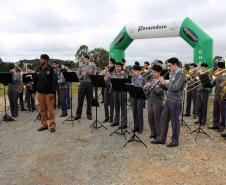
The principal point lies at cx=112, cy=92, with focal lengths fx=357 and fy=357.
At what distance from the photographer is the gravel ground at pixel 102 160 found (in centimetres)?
645

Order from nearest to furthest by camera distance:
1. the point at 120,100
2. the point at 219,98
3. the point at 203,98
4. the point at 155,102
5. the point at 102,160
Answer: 1. the point at 102,160
2. the point at 155,102
3. the point at 219,98
4. the point at 120,100
5. the point at 203,98

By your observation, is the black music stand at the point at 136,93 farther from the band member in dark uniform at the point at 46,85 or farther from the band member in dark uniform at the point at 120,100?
the band member in dark uniform at the point at 46,85

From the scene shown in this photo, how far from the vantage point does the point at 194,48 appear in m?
18.6

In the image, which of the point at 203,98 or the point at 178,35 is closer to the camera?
the point at 203,98

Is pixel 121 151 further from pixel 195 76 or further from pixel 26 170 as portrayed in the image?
pixel 195 76

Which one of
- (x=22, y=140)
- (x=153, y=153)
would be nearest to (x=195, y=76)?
(x=153, y=153)

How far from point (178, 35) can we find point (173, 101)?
36.8 ft

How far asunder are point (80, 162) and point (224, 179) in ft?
9.35

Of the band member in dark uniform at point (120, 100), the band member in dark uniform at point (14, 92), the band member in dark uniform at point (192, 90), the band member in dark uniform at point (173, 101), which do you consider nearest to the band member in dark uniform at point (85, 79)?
the band member in dark uniform at point (120, 100)

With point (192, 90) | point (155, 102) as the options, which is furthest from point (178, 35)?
point (155, 102)

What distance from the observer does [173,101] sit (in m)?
8.56

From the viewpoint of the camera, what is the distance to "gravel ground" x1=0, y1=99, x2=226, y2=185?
21.2ft

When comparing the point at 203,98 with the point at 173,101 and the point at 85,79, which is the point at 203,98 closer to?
the point at 173,101

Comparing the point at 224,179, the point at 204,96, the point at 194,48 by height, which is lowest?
the point at 224,179
